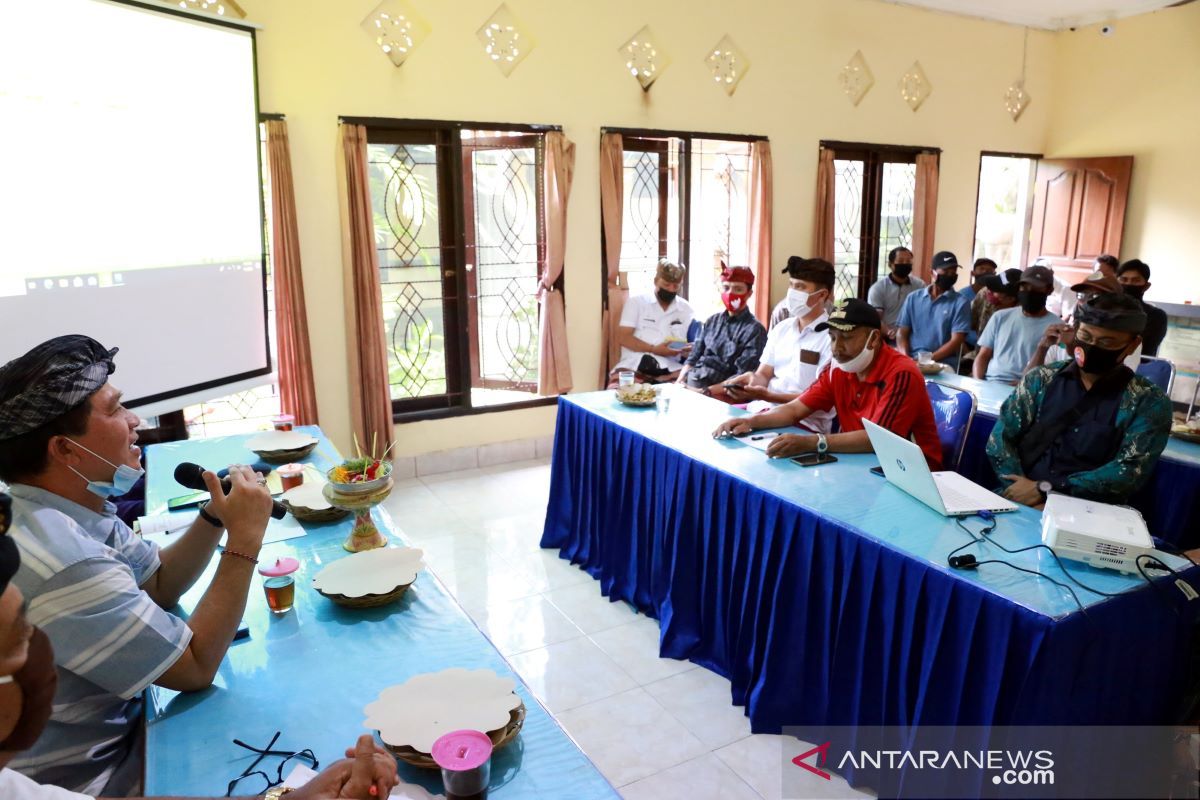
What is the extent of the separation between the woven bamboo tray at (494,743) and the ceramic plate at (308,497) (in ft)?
3.46

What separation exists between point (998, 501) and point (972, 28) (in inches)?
243

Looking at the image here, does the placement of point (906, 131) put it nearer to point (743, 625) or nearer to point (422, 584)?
point (743, 625)

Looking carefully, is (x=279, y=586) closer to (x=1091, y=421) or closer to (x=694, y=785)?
(x=694, y=785)

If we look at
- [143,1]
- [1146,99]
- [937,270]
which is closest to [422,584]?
[143,1]

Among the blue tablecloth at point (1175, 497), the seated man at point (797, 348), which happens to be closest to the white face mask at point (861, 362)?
the seated man at point (797, 348)

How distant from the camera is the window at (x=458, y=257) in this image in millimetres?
4633

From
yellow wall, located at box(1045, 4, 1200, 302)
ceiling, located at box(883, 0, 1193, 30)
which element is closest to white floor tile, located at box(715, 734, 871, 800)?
ceiling, located at box(883, 0, 1193, 30)

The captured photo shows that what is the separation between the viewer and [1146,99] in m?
6.76

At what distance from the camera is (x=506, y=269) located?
512 centimetres

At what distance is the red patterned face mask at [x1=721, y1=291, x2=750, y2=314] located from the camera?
14.9ft

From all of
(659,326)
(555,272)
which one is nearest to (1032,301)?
(659,326)

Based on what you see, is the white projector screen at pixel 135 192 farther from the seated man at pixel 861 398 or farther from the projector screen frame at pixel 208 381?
the seated man at pixel 861 398

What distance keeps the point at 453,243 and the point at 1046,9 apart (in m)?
5.67

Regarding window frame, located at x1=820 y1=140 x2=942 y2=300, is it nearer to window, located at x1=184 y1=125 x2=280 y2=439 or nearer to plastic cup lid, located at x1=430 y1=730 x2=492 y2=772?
window, located at x1=184 y1=125 x2=280 y2=439
